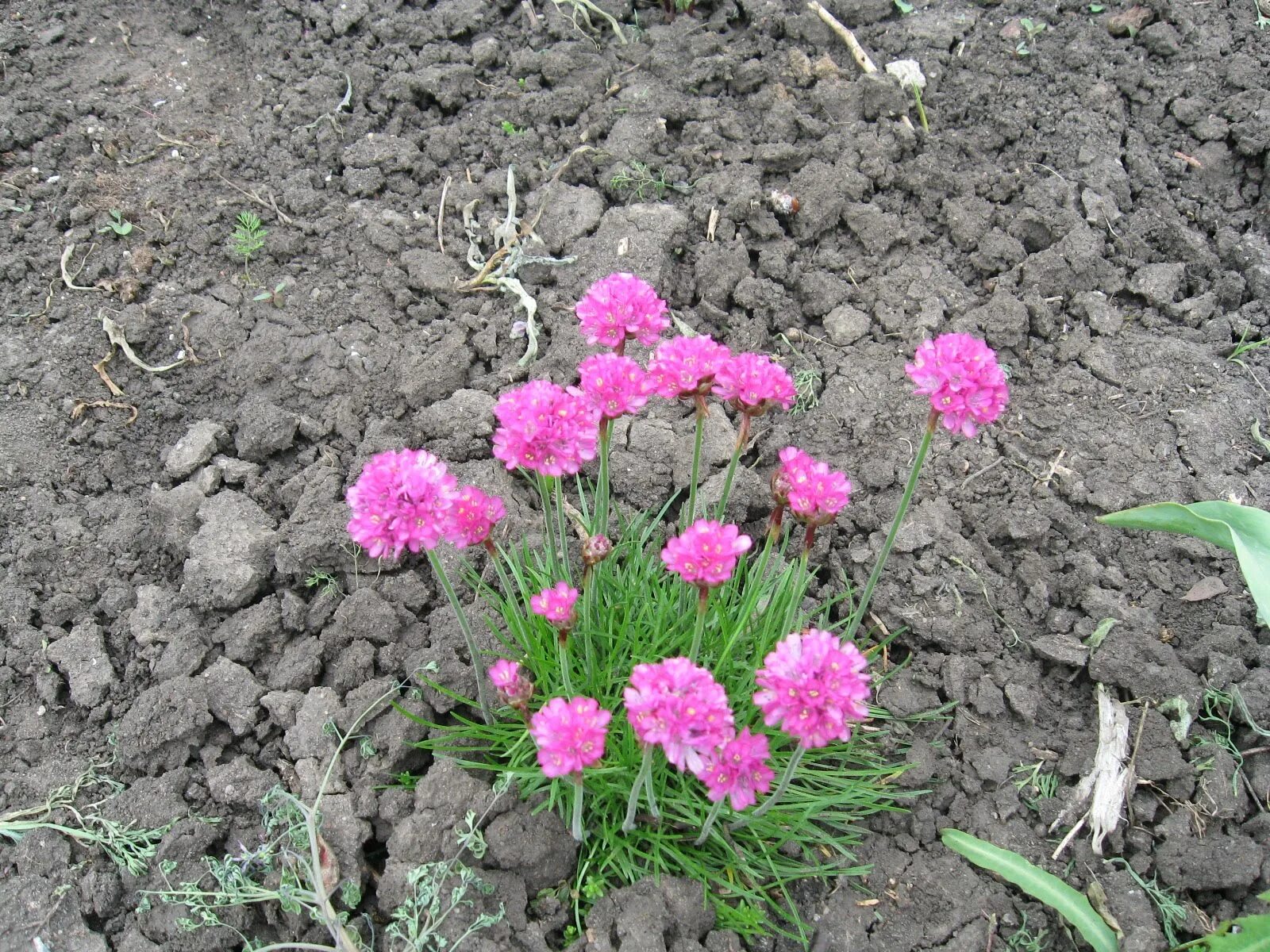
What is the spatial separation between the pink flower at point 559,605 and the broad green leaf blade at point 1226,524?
4.60 ft

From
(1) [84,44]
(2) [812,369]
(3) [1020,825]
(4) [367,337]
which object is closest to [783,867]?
(3) [1020,825]

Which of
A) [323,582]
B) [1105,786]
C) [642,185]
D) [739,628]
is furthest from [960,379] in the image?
[642,185]

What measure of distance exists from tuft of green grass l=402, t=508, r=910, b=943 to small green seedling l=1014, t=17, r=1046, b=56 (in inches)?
122

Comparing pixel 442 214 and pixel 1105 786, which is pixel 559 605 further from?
pixel 442 214

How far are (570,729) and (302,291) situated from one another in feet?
8.79

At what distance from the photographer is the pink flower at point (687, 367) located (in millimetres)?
2494

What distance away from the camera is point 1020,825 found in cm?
290

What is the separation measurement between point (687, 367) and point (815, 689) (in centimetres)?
89

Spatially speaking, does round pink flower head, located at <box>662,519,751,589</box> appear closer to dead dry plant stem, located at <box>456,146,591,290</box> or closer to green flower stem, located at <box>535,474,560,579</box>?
green flower stem, located at <box>535,474,560,579</box>

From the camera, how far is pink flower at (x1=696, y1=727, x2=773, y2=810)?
2.21 meters

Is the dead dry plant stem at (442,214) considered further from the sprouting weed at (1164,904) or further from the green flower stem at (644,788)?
the sprouting weed at (1164,904)

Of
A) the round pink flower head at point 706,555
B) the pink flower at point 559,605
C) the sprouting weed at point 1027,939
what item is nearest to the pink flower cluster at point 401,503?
the pink flower at point 559,605

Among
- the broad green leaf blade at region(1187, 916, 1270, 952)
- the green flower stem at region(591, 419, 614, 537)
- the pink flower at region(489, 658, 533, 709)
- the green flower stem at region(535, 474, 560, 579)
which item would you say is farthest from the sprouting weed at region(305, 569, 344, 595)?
the broad green leaf blade at region(1187, 916, 1270, 952)

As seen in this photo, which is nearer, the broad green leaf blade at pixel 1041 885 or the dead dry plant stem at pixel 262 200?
the broad green leaf blade at pixel 1041 885
